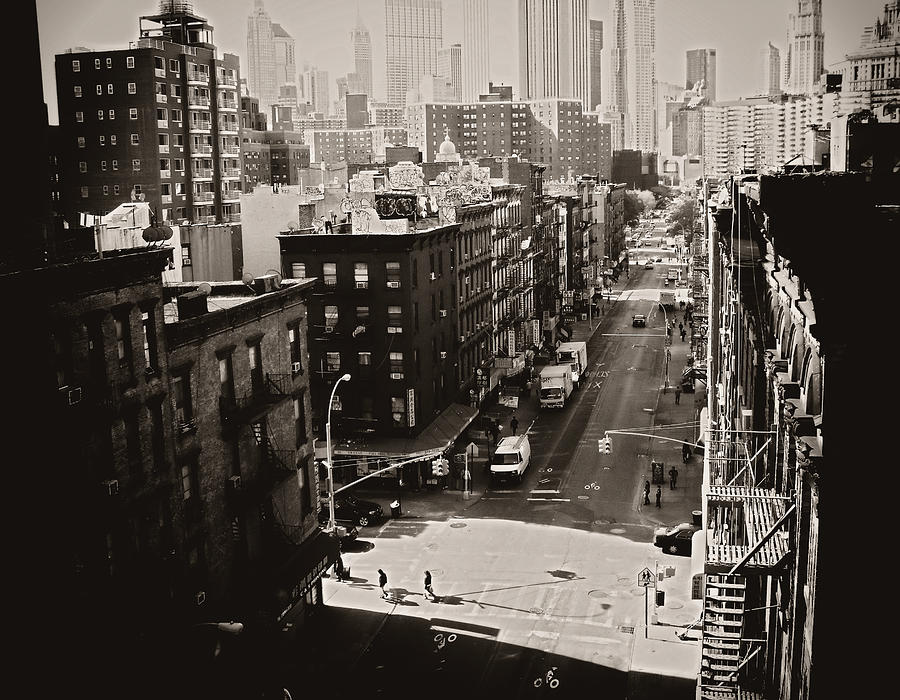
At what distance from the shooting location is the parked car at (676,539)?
4697 centimetres

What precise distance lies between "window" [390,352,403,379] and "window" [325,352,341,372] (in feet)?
10.2

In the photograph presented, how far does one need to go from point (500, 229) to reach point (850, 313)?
229 feet

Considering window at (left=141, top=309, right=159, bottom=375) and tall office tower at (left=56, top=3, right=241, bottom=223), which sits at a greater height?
tall office tower at (left=56, top=3, right=241, bottom=223)

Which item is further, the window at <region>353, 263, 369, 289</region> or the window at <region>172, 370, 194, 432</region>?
the window at <region>353, 263, 369, 289</region>

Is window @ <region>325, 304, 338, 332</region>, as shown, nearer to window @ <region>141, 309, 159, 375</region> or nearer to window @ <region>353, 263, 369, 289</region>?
window @ <region>353, 263, 369, 289</region>

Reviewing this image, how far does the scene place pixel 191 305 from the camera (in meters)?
32.9

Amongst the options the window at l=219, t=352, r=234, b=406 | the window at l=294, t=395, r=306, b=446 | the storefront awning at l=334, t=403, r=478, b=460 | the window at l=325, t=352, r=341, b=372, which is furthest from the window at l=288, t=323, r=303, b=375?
the window at l=325, t=352, r=341, b=372

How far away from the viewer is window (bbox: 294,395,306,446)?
4034 centimetres

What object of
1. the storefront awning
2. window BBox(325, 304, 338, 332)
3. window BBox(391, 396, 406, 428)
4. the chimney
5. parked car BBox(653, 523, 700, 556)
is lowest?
parked car BBox(653, 523, 700, 556)

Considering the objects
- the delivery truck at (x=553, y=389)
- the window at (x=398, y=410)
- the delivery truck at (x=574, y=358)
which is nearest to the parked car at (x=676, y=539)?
the window at (x=398, y=410)

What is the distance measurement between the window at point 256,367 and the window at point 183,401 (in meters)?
4.43

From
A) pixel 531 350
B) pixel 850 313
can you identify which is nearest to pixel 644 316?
pixel 531 350

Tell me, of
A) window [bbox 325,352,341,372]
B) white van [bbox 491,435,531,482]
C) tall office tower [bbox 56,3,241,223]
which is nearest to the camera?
white van [bbox 491,435,531,482]

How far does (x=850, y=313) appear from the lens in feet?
50.0
